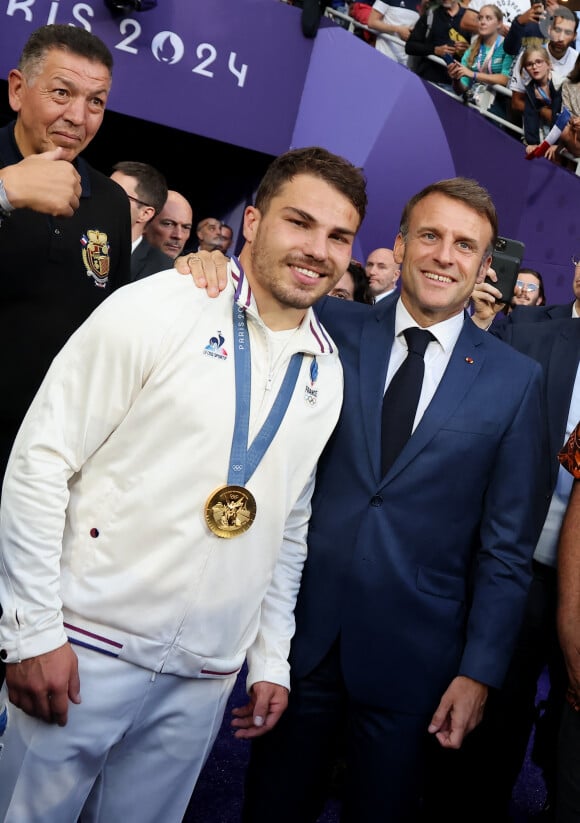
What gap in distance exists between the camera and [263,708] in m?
1.94

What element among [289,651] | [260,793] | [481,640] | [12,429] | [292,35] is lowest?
[260,793]

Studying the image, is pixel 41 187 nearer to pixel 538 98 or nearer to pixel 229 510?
pixel 229 510


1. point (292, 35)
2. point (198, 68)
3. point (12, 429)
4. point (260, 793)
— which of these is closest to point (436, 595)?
point (260, 793)

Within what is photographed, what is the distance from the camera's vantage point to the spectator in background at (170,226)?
482 centimetres

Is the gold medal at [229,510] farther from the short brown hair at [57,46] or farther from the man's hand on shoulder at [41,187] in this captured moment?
the short brown hair at [57,46]

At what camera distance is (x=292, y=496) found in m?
1.89

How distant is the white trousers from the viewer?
164cm

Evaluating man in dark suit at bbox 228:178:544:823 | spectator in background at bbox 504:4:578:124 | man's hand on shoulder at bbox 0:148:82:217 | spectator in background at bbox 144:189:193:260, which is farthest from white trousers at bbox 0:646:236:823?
spectator in background at bbox 504:4:578:124

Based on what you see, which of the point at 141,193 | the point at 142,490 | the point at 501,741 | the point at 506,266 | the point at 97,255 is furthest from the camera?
the point at 141,193

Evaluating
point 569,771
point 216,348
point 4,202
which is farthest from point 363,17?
point 569,771

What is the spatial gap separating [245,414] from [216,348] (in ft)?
0.54

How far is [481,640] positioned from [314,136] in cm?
595

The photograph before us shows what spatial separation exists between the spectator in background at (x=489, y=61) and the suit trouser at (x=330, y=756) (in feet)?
23.9

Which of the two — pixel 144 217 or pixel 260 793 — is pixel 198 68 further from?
pixel 260 793
